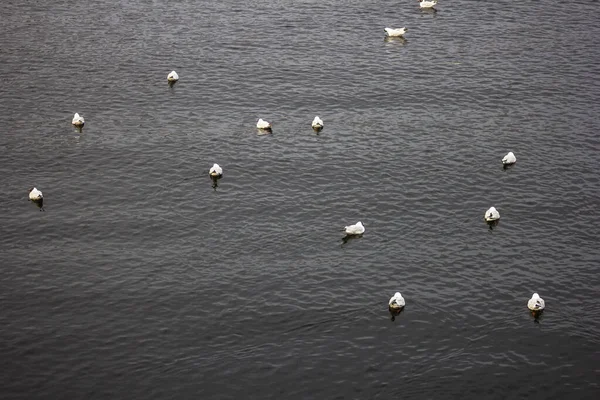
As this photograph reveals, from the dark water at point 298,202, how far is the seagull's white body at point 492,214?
1211 millimetres

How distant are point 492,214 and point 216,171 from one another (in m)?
22.8

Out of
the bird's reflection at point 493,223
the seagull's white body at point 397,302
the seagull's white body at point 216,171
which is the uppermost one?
the seagull's white body at point 216,171

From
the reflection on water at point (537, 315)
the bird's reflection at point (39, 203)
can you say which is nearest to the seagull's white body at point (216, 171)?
the bird's reflection at point (39, 203)

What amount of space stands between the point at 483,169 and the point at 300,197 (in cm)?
1621

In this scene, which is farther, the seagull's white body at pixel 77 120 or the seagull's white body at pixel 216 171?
the seagull's white body at pixel 77 120

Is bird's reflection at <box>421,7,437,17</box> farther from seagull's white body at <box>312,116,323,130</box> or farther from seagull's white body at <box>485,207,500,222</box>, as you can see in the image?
seagull's white body at <box>485,207,500,222</box>

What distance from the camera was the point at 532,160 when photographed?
7062 cm

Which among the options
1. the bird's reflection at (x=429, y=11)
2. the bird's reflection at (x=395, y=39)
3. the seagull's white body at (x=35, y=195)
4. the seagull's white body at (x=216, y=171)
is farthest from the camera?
the bird's reflection at (x=429, y=11)

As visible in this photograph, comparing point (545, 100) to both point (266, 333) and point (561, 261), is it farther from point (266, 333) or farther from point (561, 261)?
point (266, 333)

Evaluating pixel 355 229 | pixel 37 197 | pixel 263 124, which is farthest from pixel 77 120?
pixel 355 229

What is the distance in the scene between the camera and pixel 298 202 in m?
65.8

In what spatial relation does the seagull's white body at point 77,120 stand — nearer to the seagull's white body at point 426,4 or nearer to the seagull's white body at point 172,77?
the seagull's white body at point 172,77

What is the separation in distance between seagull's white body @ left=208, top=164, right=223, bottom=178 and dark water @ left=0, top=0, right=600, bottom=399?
802 millimetres

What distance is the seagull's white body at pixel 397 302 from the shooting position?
53769 millimetres
